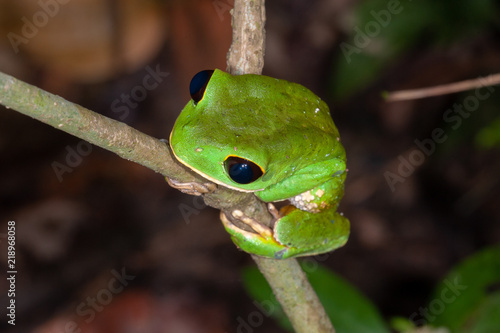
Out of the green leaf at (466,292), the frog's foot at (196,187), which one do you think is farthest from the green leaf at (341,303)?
the frog's foot at (196,187)

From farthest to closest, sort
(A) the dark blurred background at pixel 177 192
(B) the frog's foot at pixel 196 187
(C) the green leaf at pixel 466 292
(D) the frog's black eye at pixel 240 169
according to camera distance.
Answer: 1. (A) the dark blurred background at pixel 177 192
2. (C) the green leaf at pixel 466 292
3. (D) the frog's black eye at pixel 240 169
4. (B) the frog's foot at pixel 196 187

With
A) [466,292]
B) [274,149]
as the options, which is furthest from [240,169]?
[466,292]

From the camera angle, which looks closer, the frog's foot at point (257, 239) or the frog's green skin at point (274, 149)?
the frog's green skin at point (274, 149)

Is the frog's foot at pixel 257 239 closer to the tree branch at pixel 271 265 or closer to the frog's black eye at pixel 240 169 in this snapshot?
the tree branch at pixel 271 265

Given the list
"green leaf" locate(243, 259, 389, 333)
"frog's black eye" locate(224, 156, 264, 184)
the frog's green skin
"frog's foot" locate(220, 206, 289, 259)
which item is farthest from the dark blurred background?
"frog's black eye" locate(224, 156, 264, 184)

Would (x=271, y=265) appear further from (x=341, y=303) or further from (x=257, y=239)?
(x=341, y=303)

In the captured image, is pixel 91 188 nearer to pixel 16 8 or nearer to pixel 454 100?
pixel 16 8

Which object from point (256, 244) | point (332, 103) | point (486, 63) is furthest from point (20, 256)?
point (486, 63)
